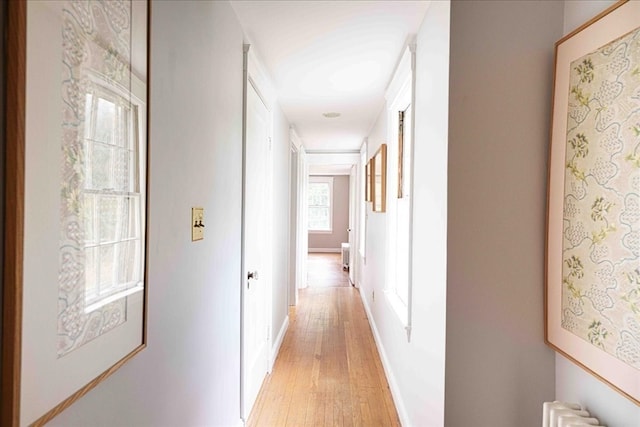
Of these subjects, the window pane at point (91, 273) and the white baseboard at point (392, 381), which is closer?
the window pane at point (91, 273)

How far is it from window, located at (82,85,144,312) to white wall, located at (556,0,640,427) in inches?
55.9

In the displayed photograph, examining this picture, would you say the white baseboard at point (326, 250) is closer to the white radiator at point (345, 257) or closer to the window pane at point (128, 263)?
the white radiator at point (345, 257)

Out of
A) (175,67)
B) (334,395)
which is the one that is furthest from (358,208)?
(175,67)

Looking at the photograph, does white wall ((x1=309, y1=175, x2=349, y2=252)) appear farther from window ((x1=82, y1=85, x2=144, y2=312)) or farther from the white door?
window ((x1=82, y1=85, x2=144, y2=312))

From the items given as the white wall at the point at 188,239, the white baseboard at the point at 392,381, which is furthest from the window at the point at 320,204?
the white wall at the point at 188,239

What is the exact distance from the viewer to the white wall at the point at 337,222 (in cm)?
1109

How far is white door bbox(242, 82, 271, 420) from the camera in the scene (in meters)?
2.21

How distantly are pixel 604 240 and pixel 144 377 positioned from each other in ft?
4.58

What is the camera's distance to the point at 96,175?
72 centimetres

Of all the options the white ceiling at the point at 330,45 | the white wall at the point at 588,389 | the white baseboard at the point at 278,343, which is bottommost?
the white baseboard at the point at 278,343

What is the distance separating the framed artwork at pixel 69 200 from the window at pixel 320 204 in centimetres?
1016

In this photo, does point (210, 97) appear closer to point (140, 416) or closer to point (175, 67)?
point (175, 67)

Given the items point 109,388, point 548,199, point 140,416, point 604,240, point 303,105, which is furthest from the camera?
point 303,105

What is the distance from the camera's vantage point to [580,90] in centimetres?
120
